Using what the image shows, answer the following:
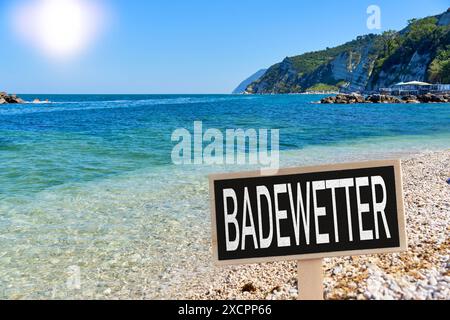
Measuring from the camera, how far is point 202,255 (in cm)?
827

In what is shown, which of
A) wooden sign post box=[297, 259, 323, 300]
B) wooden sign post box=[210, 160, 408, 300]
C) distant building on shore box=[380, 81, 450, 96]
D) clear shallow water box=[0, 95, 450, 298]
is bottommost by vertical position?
clear shallow water box=[0, 95, 450, 298]

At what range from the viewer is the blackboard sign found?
3152mm

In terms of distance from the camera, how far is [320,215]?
318 cm

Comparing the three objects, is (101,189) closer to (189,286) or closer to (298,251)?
(189,286)

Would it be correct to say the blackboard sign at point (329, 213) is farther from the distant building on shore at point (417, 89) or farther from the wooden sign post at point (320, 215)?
the distant building on shore at point (417, 89)

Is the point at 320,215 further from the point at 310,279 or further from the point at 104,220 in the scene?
the point at 104,220

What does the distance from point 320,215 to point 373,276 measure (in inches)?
98.2

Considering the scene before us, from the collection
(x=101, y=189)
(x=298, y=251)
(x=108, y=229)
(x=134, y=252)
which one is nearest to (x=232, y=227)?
(x=298, y=251)

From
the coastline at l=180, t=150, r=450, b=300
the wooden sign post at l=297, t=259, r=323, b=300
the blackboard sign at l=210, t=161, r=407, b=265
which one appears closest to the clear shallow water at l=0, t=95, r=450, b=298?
the coastline at l=180, t=150, r=450, b=300

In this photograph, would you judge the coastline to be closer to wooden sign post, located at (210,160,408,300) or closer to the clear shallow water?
the clear shallow water

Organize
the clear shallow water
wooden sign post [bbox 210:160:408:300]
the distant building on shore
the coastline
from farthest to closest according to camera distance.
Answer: the distant building on shore < the clear shallow water < the coastline < wooden sign post [bbox 210:160:408:300]

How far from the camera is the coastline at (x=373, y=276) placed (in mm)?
4590

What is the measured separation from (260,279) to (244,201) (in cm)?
371

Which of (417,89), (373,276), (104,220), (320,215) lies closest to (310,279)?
(320,215)
